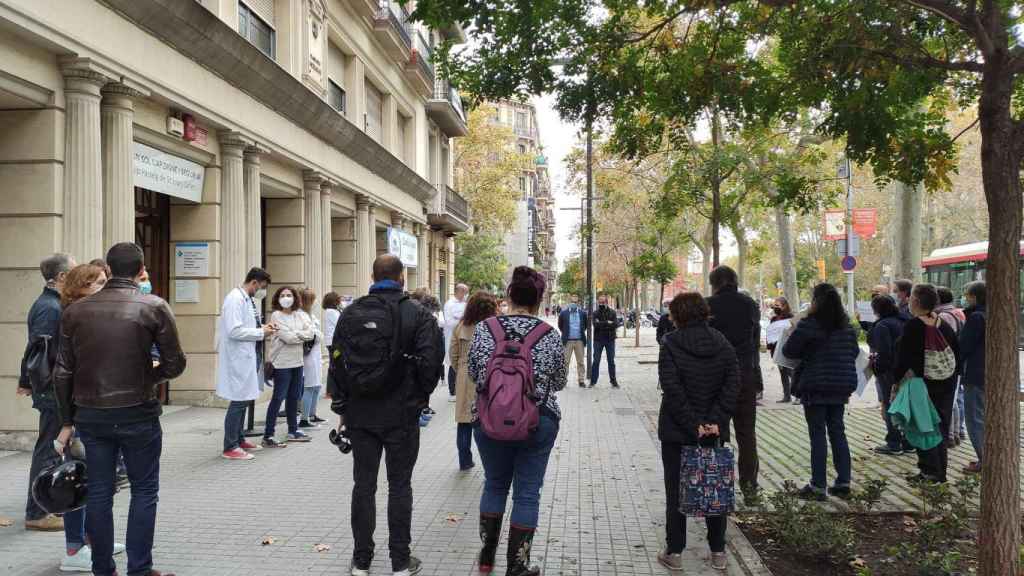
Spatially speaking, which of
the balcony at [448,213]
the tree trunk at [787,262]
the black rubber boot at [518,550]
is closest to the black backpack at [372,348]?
the black rubber boot at [518,550]

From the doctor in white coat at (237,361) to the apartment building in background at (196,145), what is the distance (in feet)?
7.23

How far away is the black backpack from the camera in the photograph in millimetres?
4449

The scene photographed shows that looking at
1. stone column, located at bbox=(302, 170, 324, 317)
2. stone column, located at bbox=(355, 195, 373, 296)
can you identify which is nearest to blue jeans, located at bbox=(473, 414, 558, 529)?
stone column, located at bbox=(302, 170, 324, 317)

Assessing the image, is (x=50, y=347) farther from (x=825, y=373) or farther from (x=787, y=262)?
(x=787, y=262)

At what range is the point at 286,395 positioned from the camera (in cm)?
904

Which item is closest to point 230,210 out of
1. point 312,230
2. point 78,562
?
point 312,230

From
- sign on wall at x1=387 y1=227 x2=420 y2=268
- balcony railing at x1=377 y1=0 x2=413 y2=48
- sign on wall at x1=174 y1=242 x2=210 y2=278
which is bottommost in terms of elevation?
sign on wall at x1=174 y1=242 x2=210 y2=278

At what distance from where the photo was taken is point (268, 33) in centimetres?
1456

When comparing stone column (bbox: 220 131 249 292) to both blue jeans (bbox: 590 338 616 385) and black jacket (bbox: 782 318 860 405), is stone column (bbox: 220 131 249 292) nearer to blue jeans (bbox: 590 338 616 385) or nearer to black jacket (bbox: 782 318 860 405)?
blue jeans (bbox: 590 338 616 385)

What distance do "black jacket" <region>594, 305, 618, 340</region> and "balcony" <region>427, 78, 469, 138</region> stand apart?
1314 centimetres

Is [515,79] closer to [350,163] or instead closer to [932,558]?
[932,558]

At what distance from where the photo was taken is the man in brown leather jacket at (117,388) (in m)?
4.13

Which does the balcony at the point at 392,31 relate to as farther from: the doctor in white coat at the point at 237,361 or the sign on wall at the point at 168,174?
the doctor in white coat at the point at 237,361

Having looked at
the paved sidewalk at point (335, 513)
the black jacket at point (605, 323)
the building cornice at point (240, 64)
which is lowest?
the paved sidewalk at point (335, 513)
